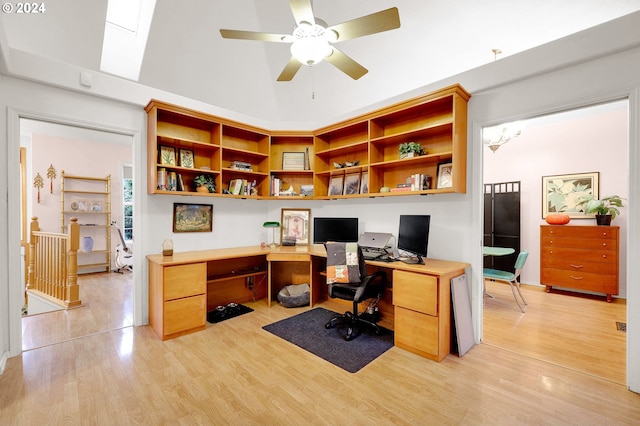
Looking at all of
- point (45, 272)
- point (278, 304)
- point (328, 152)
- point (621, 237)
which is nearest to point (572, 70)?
point (328, 152)

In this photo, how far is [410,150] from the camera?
3066 millimetres

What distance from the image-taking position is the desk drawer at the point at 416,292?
244 cm

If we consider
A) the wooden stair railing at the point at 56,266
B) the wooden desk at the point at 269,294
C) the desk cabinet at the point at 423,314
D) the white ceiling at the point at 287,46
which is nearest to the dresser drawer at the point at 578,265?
the wooden desk at the point at 269,294

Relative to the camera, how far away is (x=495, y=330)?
3.08m

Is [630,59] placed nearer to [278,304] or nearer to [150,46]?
[278,304]

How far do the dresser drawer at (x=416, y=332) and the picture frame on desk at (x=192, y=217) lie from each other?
263 centimetres

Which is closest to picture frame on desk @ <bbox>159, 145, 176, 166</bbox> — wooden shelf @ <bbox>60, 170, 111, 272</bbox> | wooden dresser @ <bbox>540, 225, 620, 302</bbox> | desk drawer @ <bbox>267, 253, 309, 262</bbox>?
desk drawer @ <bbox>267, 253, 309, 262</bbox>

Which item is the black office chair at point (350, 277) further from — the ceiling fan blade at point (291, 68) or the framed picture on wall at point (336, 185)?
the ceiling fan blade at point (291, 68)

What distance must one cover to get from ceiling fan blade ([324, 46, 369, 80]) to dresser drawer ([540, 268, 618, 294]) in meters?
4.47

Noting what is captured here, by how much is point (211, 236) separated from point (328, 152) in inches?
77.9

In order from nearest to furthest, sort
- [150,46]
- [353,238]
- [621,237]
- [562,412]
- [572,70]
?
[562,412] → [572,70] → [150,46] → [353,238] → [621,237]

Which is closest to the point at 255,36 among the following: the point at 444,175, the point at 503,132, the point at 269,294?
the point at 444,175

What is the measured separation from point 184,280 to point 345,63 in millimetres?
2596

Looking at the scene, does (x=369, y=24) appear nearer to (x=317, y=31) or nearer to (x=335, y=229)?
(x=317, y=31)
